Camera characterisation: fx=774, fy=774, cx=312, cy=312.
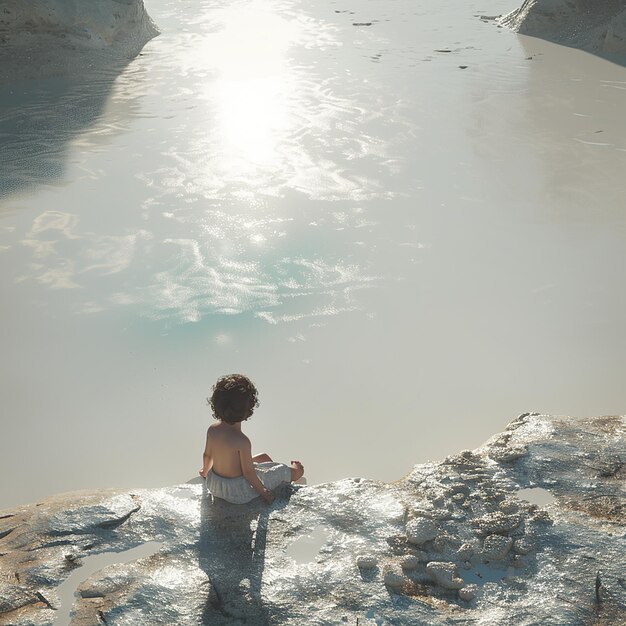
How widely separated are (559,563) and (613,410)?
4.98 ft

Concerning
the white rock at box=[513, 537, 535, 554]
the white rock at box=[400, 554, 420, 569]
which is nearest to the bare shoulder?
the white rock at box=[400, 554, 420, 569]

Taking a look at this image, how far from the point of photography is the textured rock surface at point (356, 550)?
8.86ft

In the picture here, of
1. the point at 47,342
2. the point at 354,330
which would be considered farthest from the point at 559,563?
the point at 47,342

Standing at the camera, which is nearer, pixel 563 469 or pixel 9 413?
pixel 563 469

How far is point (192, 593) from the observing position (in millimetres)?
2773

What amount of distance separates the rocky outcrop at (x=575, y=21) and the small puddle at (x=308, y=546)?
10.3m

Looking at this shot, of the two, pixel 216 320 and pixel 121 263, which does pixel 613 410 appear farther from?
pixel 121 263

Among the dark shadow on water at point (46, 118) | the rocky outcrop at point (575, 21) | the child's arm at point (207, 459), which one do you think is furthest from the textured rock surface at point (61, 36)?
the child's arm at point (207, 459)

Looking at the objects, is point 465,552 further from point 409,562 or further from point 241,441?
point 241,441

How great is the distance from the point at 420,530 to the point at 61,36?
33.7 feet

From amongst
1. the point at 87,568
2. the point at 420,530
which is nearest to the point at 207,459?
the point at 87,568

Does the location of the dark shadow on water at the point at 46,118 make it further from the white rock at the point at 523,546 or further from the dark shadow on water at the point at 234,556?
the white rock at the point at 523,546

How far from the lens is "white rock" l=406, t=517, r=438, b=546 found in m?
3.00

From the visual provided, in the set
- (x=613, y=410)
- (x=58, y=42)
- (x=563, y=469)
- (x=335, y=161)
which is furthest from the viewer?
(x=58, y=42)
